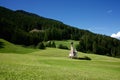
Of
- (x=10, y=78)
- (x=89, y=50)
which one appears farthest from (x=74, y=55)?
(x=89, y=50)

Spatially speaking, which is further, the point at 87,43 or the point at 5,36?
the point at 87,43

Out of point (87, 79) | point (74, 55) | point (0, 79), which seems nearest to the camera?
point (0, 79)

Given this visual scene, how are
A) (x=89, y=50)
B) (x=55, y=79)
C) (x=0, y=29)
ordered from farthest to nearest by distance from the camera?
1. (x=89, y=50)
2. (x=0, y=29)
3. (x=55, y=79)

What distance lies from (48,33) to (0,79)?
16340 centimetres

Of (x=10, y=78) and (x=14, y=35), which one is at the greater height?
(x=14, y=35)

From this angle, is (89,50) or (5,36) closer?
(5,36)

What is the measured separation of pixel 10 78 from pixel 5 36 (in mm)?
106206

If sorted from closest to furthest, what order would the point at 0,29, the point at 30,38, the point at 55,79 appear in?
the point at 55,79 → the point at 0,29 → the point at 30,38

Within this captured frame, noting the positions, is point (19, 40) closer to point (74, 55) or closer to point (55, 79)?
point (74, 55)

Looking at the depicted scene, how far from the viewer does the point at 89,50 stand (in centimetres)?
15125

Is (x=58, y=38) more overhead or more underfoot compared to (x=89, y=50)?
more overhead

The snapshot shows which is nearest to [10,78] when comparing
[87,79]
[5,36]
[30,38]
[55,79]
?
[55,79]

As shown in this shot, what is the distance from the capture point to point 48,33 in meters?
178

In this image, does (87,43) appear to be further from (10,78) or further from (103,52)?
(10,78)
